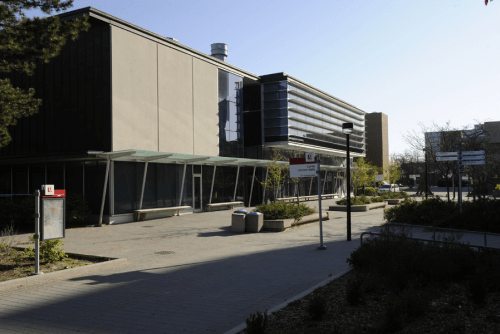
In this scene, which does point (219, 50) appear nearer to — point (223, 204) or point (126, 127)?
point (223, 204)

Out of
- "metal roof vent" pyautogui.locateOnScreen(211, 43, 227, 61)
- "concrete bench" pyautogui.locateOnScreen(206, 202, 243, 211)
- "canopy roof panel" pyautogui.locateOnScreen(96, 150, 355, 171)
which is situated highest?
"metal roof vent" pyautogui.locateOnScreen(211, 43, 227, 61)

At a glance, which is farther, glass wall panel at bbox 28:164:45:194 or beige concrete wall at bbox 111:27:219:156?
glass wall panel at bbox 28:164:45:194

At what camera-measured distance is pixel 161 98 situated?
24828 mm

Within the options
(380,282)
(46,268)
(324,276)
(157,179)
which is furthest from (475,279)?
(157,179)

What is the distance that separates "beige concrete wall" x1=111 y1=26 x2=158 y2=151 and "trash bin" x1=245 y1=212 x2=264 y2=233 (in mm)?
8800

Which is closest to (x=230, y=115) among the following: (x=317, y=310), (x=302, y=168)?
(x=302, y=168)

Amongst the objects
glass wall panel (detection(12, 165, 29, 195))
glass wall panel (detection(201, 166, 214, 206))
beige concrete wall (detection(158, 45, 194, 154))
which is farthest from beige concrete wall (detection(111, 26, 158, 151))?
glass wall panel (detection(12, 165, 29, 195))

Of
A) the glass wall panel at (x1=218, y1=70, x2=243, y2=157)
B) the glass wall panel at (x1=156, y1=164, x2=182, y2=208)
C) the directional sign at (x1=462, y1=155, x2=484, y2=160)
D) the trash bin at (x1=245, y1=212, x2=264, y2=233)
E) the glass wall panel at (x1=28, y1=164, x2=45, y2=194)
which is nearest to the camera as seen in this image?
the directional sign at (x1=462, y1=155, x2=484, y2=160)

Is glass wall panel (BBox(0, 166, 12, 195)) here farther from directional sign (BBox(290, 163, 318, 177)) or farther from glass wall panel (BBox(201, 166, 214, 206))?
directional sign (BBox(290, 163, 318, 177))

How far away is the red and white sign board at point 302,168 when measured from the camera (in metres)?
12.6

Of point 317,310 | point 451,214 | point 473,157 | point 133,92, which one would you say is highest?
point 133,92

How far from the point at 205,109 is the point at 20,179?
12.0 m

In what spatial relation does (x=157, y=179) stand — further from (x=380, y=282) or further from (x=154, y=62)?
(x=380, y=282)

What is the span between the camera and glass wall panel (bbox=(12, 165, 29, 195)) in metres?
23.4
